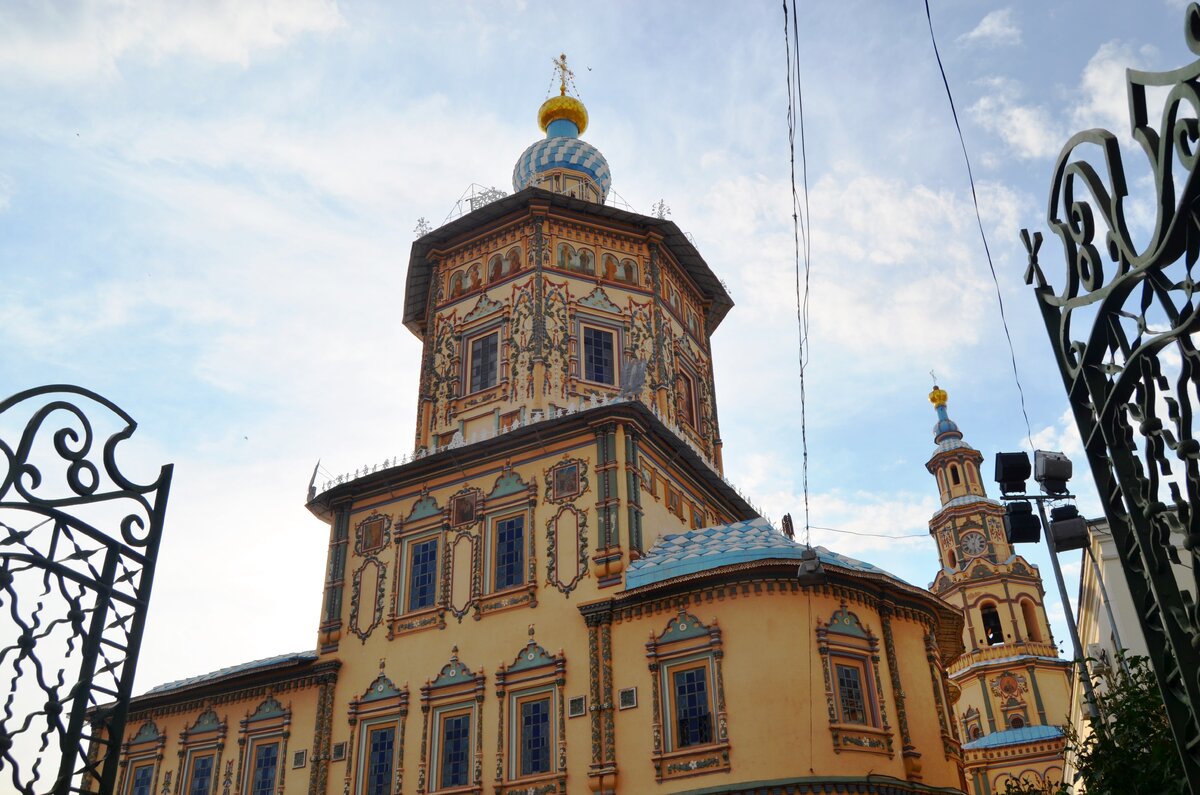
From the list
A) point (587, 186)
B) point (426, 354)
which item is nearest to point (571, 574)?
point (426, 354)

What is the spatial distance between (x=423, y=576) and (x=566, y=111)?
16.2m

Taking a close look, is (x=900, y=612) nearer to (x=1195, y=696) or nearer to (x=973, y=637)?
(x=1195, y=696)

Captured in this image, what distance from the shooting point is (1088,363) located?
220 inches

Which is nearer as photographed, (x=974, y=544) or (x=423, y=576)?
(x=423, y=576)

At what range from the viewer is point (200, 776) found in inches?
961

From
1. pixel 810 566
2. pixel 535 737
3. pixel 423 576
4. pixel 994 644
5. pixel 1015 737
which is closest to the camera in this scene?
pixel 810 566

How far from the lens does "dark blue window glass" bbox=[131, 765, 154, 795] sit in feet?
82.6

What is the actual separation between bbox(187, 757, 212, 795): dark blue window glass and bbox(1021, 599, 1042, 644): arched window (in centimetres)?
3195

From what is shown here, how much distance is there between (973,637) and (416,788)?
28.9 metres

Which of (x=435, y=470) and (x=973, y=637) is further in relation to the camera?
(x=973, y=637)

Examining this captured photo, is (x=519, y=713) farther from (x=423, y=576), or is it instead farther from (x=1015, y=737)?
(x=1015, y=737)

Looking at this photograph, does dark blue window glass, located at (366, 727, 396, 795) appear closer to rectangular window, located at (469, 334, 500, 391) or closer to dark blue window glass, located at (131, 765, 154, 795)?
dark blue window glass, located at (131, 765, 154, 795)

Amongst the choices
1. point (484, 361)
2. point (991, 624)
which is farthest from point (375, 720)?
point (991, 624)

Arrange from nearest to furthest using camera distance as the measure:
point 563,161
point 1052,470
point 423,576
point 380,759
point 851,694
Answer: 1. point 1052,470
2. point 851,694
3. point 380,759
4. point 423,576
5. point 563,161
